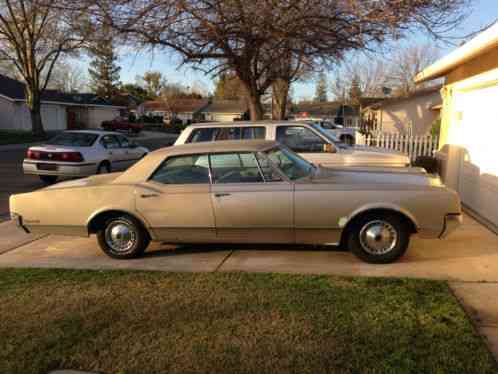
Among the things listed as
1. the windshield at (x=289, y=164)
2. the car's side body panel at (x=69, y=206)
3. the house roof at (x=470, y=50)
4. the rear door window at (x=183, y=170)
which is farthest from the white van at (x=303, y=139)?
the car's side body panel at (x=69, y=206)

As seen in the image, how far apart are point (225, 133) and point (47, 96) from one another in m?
→ 40.9

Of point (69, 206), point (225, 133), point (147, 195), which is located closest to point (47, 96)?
point (225, 133)

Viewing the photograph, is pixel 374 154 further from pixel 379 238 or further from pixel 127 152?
pixel 127 152

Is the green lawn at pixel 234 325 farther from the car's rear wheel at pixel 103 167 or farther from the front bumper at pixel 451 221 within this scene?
the car's rear wheel at pixel 103 167

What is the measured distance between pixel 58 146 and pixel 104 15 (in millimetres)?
4137

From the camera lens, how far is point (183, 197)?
5.48 metres

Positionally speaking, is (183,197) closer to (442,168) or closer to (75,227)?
(75,227)

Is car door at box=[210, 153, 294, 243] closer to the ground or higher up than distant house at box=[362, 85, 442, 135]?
closer to the ground

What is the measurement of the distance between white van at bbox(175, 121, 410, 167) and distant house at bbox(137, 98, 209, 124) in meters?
64.6

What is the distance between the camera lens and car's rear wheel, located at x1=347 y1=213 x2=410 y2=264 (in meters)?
5.19

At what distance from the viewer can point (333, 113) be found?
240 ft

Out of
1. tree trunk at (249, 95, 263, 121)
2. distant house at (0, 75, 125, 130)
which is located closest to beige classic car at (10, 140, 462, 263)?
tree trunk at (249, 95, 263, 121)

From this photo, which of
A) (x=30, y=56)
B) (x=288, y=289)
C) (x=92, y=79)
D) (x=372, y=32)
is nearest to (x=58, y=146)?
(x=372, y=32)

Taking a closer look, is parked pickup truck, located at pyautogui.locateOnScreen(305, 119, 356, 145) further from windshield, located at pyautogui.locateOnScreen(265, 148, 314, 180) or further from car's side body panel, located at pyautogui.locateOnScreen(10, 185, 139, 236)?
car's side body panel, located at pyautogui.locateOnScreen(10, 185, 139, 236)
